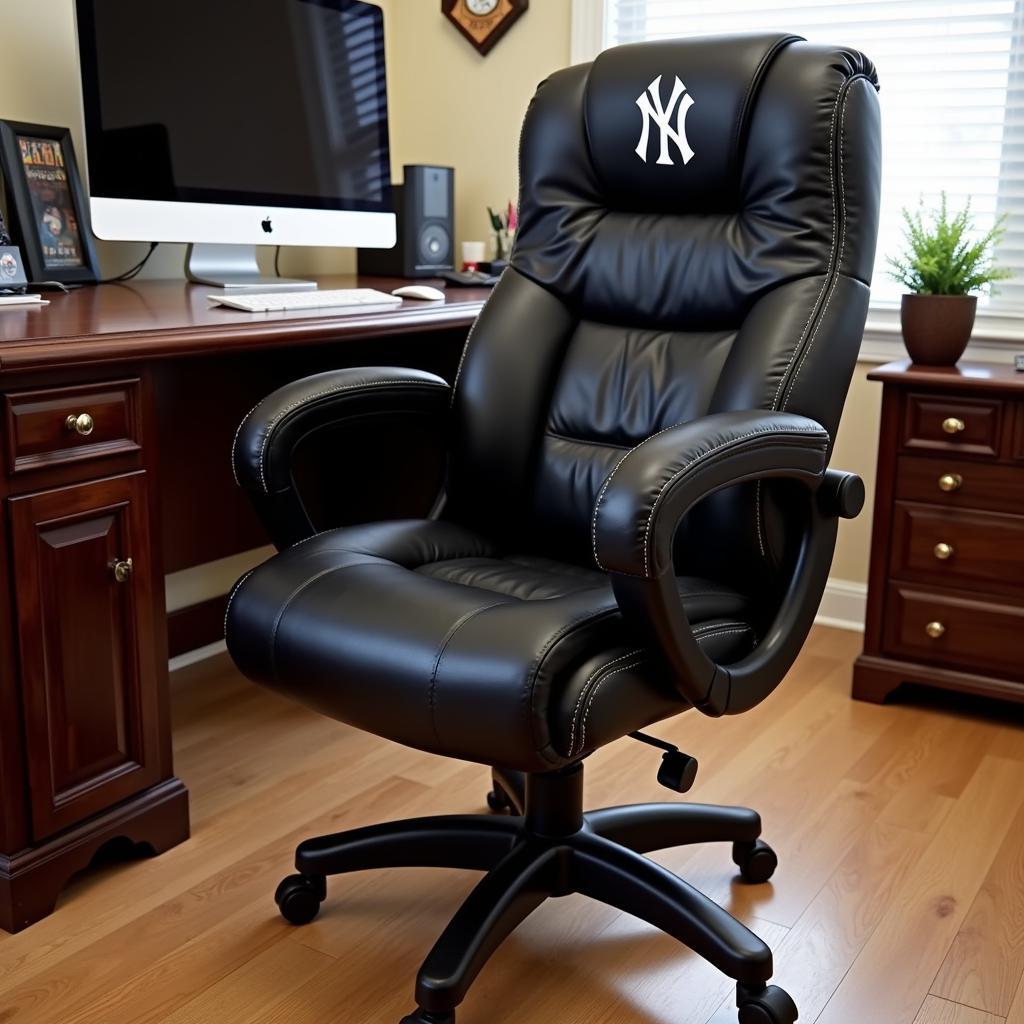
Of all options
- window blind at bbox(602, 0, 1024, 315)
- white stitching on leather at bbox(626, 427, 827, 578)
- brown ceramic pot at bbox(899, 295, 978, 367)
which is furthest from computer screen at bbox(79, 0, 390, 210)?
white stitching on leather at bbox(626, 427, 827, 578)

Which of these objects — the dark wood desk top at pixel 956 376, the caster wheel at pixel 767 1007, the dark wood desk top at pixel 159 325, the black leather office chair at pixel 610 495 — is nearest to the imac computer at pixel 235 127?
the dark wood desk top at pixel 159 325

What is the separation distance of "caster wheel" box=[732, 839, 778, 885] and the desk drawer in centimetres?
103

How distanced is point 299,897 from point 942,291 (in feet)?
5.53

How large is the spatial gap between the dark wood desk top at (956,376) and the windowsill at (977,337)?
6.3 inches

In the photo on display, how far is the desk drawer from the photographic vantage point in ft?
5.04

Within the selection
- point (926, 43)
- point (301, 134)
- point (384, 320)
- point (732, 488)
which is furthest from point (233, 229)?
point (926, 43)

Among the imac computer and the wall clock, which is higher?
the wall clock

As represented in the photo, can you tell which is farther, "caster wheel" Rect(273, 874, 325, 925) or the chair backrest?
"caster wheel" Rect(273, 874, 325, 925)

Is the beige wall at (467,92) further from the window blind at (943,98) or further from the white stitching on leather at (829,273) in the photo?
the white stitching on leather at (829,273)

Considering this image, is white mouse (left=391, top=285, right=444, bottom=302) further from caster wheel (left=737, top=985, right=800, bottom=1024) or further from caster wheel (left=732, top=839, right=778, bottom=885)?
caster wheel (left=737, top=985, right=800, bottom=1024)

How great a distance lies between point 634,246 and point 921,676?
3.82ft

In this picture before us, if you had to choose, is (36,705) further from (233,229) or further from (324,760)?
(233,229)

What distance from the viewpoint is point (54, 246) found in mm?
2133

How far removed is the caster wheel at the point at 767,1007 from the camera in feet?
4.59
